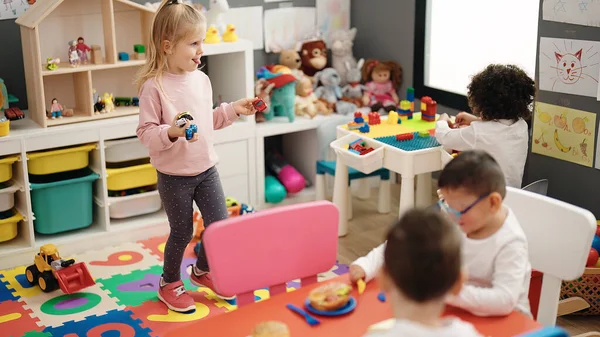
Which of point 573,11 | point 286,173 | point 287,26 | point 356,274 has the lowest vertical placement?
point 286,173

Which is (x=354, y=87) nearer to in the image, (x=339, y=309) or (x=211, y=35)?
(x=211, y=35)

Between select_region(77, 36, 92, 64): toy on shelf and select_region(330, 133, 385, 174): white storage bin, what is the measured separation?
1167 mm

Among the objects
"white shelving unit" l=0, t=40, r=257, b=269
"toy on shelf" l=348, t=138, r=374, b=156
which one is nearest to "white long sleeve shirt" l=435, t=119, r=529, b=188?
"toy on shelf" l=348, t=138, r=374, b=156

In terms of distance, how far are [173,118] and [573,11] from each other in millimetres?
1526

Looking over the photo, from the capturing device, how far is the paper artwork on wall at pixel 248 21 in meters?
4.04

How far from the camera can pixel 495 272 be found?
5.57 ft

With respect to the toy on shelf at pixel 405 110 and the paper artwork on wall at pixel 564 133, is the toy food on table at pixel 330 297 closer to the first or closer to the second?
the paper artwork on wall at pixel 564 133

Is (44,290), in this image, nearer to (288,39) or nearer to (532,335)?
(288,39)

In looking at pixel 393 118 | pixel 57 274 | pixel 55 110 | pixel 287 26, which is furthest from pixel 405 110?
pixel 57 274

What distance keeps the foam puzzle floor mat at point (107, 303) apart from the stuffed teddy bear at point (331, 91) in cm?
109

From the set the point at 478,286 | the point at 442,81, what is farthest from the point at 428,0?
the point at 478,286

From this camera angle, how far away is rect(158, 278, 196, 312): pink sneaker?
289 cm

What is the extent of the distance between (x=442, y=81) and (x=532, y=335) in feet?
9.70

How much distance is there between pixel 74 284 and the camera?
119 inches
